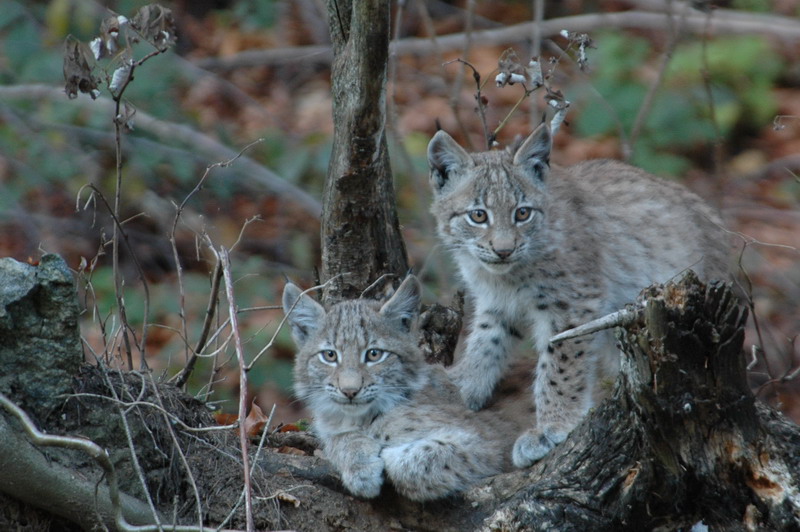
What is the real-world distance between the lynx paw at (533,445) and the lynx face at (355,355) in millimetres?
707

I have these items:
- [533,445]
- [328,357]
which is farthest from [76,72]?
[533,445]

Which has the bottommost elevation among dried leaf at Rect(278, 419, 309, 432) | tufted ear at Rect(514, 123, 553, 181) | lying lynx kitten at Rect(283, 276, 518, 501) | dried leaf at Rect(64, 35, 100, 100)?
dried leaf at Rect(278, 419, 309, 432)

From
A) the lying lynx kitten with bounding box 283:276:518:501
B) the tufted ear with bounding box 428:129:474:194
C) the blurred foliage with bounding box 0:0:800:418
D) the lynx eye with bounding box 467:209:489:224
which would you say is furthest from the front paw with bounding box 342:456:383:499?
the blurred foliage with bounding box 0:0:800:418

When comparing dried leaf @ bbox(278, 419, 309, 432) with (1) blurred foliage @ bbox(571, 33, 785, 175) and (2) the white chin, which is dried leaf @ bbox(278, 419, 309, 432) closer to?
(2) the white chin

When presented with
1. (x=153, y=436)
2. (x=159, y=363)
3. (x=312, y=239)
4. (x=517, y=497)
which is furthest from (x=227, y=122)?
(x=517, y=497)

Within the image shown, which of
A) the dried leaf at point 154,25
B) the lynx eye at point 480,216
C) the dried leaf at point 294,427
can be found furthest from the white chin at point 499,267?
the dried leaf at point 154,25

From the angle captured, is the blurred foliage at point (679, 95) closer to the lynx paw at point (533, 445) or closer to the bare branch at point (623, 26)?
the bare branch at point (623, 26)

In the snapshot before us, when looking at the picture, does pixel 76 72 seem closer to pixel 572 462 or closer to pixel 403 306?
pixel 403 306

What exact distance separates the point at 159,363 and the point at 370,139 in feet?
16.3

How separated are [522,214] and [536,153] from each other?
429mm

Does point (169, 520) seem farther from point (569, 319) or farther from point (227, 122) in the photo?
point (227, 122)

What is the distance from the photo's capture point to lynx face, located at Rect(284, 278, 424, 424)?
5.69 metres

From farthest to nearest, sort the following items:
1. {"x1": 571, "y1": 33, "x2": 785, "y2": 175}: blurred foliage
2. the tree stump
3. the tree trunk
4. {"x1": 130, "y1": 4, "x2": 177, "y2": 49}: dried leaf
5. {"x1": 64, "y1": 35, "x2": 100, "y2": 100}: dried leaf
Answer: {"x1": 571, "y1": 33, "x2": 785, "y2": 175}: blurred foliage → the tree trunk → {"x1": 130, "y1": 4, "x2": 177, "y2": 49}: dried leaf → {"x1": 64, "y1": 35, "x2": 100, "y2": 100}: dried leaf → the tree stump

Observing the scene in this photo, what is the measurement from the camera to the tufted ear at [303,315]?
604cm
